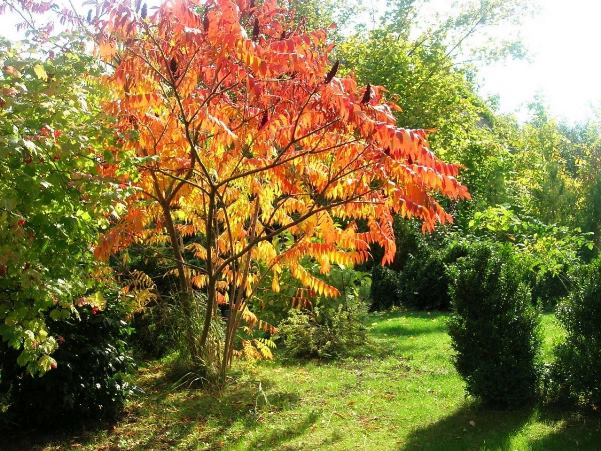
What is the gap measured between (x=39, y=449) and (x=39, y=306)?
9.33 ft

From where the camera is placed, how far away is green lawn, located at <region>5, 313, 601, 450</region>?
5.62m

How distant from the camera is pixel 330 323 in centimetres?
994

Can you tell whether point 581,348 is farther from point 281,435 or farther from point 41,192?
point 41,192

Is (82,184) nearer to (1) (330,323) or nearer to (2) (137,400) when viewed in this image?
(2) (137,400)

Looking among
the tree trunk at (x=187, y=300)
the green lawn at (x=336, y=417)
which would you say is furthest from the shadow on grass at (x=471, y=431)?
the tree trunk at (x=187, y=300)

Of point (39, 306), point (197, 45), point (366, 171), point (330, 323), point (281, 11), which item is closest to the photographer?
point (39, 306)

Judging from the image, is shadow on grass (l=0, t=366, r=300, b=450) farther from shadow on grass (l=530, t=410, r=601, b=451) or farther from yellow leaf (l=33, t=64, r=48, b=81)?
yellow leaf (l=33, t=64, r=48, b=81)

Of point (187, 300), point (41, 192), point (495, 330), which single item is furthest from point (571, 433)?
point (41, 192)

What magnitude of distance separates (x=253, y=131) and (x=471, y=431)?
133 inches

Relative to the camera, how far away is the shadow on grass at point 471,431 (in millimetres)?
5441

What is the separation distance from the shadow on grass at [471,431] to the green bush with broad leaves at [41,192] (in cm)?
329

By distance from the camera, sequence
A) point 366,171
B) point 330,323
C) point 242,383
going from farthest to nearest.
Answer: point 330,323 → point 242,383 → point 366,171

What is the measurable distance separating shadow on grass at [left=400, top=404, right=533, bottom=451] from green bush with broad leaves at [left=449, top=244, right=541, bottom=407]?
167 mm

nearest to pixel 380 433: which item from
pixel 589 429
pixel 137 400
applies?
pixel 589 429
